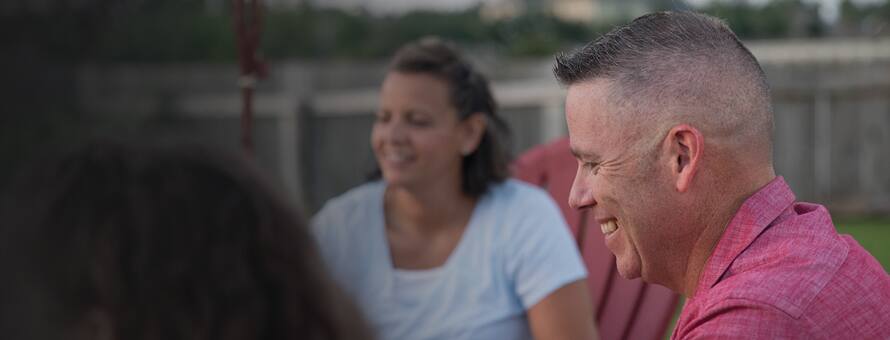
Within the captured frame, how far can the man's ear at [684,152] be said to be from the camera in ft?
4.83

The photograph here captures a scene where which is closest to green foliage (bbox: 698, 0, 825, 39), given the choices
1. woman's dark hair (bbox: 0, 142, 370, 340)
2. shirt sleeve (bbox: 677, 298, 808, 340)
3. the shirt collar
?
the shirt collar

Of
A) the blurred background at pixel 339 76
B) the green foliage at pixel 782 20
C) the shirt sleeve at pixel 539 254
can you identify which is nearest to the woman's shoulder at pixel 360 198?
the shirt sleeve at pixel 539 254

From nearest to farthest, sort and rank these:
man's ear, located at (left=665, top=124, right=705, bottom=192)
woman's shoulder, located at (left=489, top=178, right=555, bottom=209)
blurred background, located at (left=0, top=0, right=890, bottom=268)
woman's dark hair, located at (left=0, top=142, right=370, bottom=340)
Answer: woman's dark hair, located at (left=0, top=142, right=370, bottom=340)
man's ear, located at (left=665, top=124, right=705, bottom=192)
woman's shoulder, located at (left=489, top=178, right=555, bottom=209)
blurred background, located at (left=0, top=0, right=890, bottom=268)

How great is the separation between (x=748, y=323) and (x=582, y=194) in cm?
39

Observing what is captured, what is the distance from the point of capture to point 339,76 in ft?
29.2

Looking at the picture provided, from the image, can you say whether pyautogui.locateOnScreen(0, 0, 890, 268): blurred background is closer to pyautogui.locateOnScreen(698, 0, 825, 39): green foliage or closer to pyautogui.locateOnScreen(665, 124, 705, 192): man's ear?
pyautogui.locateOnScreen(698, 0, 825, 39): green foliage

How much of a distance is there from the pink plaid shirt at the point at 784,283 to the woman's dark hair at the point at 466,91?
1.53 meters

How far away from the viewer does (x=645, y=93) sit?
4.94 ft

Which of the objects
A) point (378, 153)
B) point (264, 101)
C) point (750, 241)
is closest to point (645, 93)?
point (750, 241)

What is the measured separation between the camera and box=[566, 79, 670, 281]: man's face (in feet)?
4.98

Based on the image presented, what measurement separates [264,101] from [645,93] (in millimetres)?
6980

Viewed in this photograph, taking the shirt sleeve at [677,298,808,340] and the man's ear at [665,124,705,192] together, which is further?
the man's ear at [665,124,705,192]

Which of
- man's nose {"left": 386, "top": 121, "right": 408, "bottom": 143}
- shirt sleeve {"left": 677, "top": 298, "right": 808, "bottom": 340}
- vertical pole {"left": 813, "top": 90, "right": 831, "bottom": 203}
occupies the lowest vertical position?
vertical pole {"left": 813, "top": 90, "right": 831, "bottom": 203}

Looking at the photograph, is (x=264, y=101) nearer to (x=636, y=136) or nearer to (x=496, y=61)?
(x=496, y=61)
